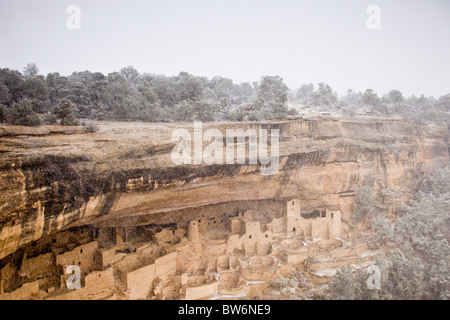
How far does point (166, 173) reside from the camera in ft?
39.3

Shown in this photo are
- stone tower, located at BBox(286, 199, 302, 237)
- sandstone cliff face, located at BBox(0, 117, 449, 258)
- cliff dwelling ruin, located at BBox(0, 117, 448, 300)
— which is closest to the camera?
sandstone cliff face, located at BBox(0, 117, 449, 258)

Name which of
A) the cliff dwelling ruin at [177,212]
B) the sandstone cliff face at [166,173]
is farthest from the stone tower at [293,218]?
the sandstone cliff face at [166,173]

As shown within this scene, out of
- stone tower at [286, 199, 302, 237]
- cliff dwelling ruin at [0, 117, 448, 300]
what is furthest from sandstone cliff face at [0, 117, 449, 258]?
stone tower at [286, 199, 302, 237]

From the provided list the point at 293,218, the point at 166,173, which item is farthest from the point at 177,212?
the point at 293,218

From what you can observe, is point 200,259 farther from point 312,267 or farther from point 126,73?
point 126,73

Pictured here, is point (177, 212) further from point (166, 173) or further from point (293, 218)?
point (293, 218)

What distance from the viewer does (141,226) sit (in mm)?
14742

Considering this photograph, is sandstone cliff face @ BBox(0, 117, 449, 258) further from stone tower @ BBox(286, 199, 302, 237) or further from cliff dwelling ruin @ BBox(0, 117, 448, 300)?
stone tower @ BBox(286, 199, 302, 237)

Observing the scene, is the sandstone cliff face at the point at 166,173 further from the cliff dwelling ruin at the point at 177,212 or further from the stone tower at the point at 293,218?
the stone tower at the point at 293,218

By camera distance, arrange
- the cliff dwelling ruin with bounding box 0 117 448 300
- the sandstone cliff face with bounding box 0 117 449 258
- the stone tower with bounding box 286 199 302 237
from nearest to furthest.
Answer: the sandstone cliff face with bounding box 0 117 449 258
the cliff dwelling ruin with bounding box 0 117 448 300
the stone tower with bounding box 286 199 302 237

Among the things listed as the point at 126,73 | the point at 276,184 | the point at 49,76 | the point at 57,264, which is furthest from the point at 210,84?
the point at 57,264

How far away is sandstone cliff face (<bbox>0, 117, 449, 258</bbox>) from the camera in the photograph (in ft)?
28.9

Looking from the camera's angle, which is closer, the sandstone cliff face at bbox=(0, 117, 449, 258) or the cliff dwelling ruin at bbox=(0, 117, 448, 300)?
the sandstone cliff face at bbox=(0, 117, 449, 258)

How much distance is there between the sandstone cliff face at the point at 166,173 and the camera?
8797 mm
